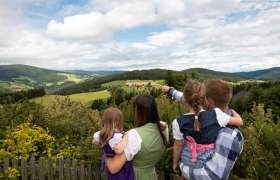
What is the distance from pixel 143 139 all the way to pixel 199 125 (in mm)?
796

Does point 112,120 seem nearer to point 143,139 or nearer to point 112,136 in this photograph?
point 112,136

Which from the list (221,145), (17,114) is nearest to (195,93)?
(221,145)

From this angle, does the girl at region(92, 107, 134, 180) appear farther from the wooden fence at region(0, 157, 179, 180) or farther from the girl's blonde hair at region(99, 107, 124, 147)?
the wooden fence at region(0, 157, 179, 180)

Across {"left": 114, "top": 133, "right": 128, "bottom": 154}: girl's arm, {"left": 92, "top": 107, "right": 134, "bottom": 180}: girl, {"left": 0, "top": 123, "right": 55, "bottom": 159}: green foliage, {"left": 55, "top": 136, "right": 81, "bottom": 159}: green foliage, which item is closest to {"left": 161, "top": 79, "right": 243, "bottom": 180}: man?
{"left": 114, "top": 133, "right": 128, "bottom": 154}: girl's arm

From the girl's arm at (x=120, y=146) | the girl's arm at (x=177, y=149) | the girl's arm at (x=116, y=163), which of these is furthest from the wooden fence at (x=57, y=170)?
the girl's arm at (x=177, y=149)

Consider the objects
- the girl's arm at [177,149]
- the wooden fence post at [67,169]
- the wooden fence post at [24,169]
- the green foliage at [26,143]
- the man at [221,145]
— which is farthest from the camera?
the green foliage at [26,143]

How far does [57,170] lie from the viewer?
582 cm

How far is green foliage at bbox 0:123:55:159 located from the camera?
6.46 m

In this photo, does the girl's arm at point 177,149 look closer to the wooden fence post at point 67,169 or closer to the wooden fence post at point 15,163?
the wooden fence post at point 67,169

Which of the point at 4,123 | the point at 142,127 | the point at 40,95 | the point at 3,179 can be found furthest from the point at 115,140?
the point at 40,95

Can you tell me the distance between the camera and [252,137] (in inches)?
157

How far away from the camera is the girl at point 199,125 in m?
3.07

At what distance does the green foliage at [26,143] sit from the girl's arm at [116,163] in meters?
3.34

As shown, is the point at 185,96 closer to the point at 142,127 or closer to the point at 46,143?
the point at 142,127
